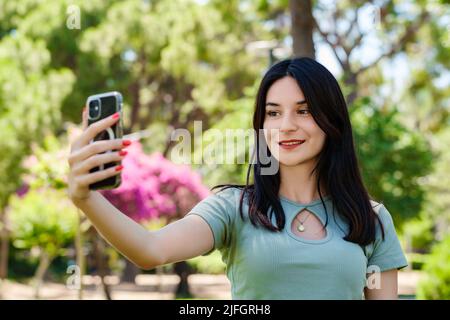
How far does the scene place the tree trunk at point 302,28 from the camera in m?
8.07

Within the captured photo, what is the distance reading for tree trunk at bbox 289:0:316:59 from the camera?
807cm

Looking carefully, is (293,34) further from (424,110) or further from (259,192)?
(424,110)

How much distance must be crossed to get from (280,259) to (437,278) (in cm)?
821

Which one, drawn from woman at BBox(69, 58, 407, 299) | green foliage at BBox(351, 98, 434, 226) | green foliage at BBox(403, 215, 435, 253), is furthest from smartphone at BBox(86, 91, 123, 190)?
green foliage at BBox(403, 215, 435, 253)

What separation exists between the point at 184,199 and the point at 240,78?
9154 millimetres

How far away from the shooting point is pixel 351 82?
2064cm

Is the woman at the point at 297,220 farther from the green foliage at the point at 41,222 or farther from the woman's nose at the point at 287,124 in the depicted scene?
the green foliage at the point at 41,222

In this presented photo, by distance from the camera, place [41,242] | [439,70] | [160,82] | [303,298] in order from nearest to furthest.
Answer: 1. [303,298]
2. [41,242]
3. [160,82]
4. [439,70]

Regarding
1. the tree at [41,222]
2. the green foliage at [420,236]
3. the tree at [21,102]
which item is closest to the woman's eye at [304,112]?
the tree at [41,222]

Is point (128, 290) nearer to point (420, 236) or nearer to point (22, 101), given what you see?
point (22, 101)

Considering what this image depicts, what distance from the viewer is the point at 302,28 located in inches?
320

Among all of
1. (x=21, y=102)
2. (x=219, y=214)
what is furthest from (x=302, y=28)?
(x=21, y=102)

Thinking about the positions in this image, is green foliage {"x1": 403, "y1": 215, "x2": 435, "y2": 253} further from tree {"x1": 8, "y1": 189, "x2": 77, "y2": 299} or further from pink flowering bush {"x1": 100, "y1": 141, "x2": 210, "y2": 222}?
tree {"x1": 8, "y1": 189, "x2": 77, "y2": 299}
